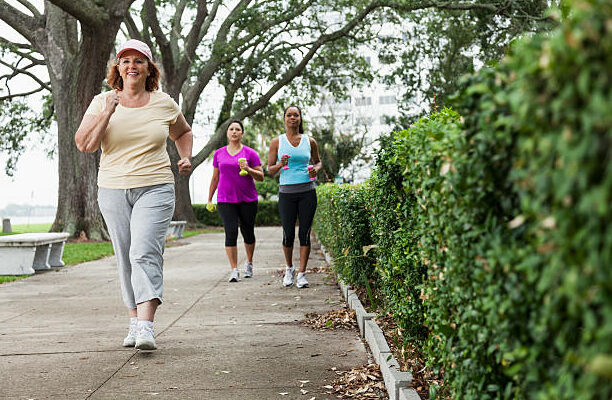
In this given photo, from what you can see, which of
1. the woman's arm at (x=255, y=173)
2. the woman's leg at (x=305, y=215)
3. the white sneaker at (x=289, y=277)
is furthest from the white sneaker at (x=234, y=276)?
the woman's arm at (x=255, y=173)

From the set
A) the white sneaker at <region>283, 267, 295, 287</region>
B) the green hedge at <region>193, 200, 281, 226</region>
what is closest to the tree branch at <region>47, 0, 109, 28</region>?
the white sneaker at <region>283, 267, 295, 287</region>

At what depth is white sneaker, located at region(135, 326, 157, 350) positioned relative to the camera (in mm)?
4848

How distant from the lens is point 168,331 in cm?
591

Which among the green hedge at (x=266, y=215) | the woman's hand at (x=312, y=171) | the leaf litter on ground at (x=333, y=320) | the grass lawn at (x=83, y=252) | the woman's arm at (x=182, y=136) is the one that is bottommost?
the green hedge at (x=266, y=215)

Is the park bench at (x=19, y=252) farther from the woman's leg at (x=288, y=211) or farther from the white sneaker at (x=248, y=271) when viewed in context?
the woman's leg at (x=288, y=211)

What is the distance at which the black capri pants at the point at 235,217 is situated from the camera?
29.5 ft

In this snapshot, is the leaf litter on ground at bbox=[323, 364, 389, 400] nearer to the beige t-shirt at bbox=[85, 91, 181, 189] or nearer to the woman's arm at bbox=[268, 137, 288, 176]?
the beige t-shirt at bbox=[85, 91, 181, 189]

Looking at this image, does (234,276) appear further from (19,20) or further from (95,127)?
(19,20)

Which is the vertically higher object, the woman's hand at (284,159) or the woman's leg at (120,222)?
the woman's hand at (284,159)

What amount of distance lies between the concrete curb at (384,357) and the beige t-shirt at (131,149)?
6.47ft

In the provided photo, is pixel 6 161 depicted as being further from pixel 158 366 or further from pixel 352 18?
pixel 158 366

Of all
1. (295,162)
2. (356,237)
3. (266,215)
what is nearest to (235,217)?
(295,162)

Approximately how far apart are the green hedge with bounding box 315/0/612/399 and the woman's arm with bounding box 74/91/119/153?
2.63m

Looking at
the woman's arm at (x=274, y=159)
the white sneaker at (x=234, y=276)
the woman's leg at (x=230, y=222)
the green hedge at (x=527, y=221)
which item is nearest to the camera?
the green hedge at (x=527, y=221)
